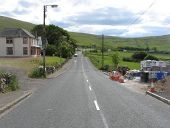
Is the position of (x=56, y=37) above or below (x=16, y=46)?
above

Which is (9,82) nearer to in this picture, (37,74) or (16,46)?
(37,74)

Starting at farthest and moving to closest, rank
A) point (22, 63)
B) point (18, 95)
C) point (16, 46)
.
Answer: point (16, 46) → point (22, 63) → point (18, 95)

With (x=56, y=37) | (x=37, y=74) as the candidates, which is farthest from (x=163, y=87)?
(x=56, y=37)

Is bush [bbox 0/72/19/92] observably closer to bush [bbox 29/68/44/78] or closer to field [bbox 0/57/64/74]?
bush [bbox 29/68/44/78]

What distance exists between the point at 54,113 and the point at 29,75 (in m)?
40.5

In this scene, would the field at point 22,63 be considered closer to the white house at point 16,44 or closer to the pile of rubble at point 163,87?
the white house at point 16,44

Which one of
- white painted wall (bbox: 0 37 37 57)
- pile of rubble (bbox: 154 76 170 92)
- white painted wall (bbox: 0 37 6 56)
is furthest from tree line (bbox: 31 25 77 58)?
pile of rubble (bbox: 154 76 170 92)

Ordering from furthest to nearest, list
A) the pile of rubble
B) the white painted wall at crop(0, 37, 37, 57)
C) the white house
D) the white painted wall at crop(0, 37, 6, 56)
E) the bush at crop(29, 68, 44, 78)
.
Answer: the white painted wall at crop(0, 37, 6, 56), the white house, the white painted wall at crop(0, 37, 37, 57), the bush at crop(29, 68, 44, 78), the pile of rubble

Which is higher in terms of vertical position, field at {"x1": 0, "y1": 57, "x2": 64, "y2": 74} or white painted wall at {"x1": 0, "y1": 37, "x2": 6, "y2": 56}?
white painted wall at {"x1": 0, "y1": 37, "x2": 6, "y2": 56}

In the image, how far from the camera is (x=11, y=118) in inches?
640

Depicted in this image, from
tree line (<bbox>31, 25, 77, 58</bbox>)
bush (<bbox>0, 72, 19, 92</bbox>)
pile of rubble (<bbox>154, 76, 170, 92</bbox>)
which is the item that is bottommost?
pile of rubble (<bbox>154, 76, 170, 92</bbox>)

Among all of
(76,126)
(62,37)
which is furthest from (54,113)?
(62,37)

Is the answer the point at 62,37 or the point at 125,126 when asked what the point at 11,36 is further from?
the point at 125,126

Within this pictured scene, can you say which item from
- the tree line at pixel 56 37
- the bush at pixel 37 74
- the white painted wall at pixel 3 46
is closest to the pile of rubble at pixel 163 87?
the bush at pixel 37 74
